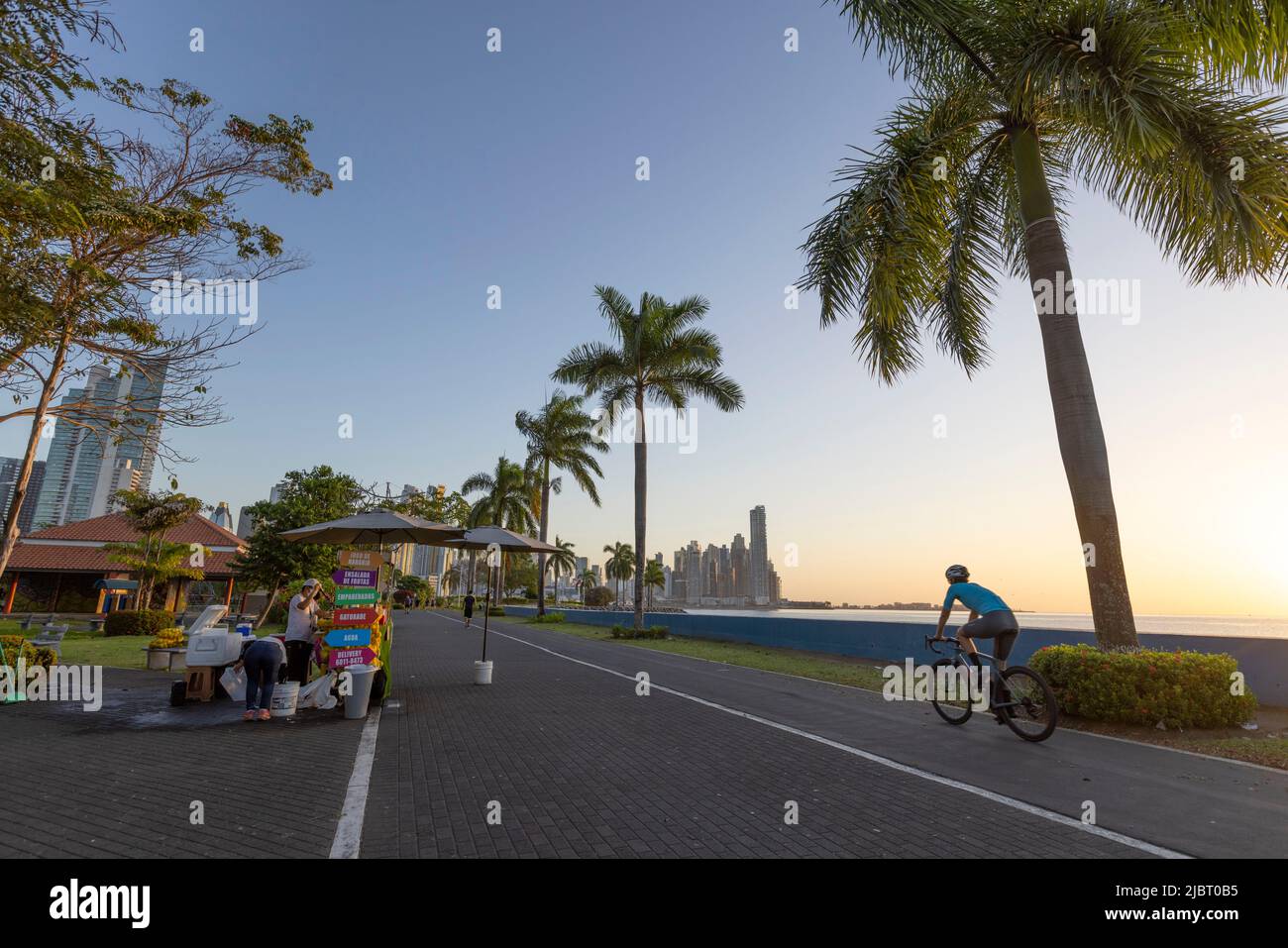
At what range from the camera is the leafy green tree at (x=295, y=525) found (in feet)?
82.0

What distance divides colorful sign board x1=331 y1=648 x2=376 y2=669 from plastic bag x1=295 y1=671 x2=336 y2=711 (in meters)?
0.18

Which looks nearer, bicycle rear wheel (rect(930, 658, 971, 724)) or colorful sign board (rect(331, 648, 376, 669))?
bicycle rear wheel (rect(930, 658, 971, 724))

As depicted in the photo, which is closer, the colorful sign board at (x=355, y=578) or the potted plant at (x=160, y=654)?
the colorful sign board at (x=355, y=578)

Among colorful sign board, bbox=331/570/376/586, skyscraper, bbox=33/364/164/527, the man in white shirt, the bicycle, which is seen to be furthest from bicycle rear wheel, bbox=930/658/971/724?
skyscraper, bbox=33/364/164/527

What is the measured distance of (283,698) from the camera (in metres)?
8.25

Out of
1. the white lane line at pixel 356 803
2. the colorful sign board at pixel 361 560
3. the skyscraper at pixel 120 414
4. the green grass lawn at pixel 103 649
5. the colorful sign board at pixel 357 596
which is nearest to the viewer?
the white lane line at pixel 356 803

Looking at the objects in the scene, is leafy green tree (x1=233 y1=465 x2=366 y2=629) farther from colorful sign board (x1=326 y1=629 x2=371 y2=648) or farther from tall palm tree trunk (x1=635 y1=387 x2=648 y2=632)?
colorful sign board (x1=326 y1=629 x2=371 y2=648)

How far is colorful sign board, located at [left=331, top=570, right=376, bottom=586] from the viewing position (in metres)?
9.38

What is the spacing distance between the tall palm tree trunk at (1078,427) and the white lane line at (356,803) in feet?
29.9

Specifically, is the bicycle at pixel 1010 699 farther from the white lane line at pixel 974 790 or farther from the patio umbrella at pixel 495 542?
the patio umbrella at pixel 495 542

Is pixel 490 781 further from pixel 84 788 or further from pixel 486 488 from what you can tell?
pixel 486 488

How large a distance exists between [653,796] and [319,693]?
6287 millimetres

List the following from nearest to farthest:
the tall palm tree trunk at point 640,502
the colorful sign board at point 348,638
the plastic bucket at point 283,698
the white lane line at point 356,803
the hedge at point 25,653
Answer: the white lane line at point 356,803 < the plastic bucket at point 283,698 < the colorful sign board at point 348,638 < the hedge at point 25,653 < the tall palm tree trunk at point 640,502

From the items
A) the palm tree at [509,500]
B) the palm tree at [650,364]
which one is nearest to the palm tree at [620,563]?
the palm tree at [509,500]
